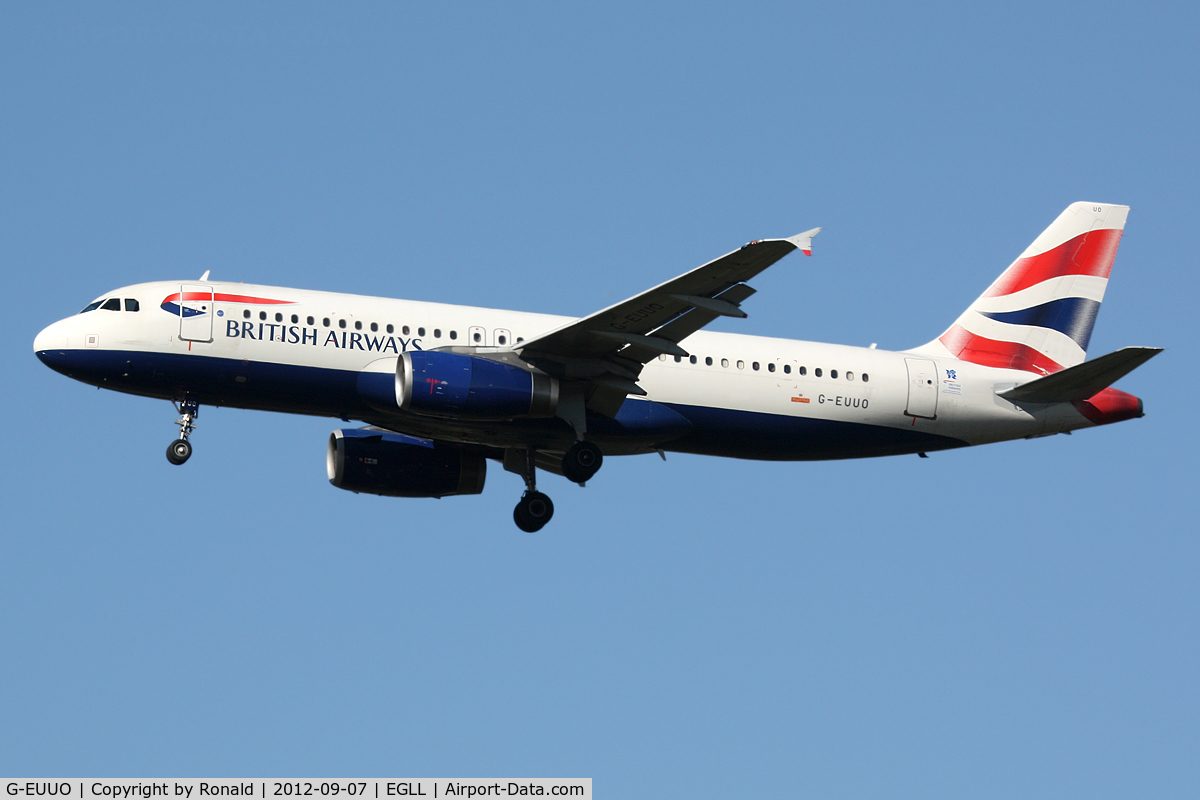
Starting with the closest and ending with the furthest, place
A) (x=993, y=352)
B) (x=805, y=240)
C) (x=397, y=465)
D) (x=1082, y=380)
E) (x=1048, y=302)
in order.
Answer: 1. (x=805, y=240)
2. (x=1082, y=380)
3. (x=397, y=465)
4. (x=993, y=352)
5. (x=1048, y=302)

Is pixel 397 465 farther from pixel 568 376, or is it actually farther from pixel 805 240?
pixel 805 240

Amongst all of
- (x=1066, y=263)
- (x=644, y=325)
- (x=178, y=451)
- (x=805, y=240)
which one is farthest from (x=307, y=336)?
(x=1066, y=263)

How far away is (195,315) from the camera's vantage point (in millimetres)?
30641

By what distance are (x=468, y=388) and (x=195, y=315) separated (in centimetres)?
595

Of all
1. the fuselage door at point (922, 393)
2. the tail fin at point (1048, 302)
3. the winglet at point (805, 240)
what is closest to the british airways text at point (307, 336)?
the winglet at point (805, 240)

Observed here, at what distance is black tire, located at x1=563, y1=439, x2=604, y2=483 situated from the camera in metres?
31.8

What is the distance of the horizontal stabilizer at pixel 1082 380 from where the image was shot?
102ft

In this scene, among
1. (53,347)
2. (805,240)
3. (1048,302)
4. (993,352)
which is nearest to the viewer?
(805,240)

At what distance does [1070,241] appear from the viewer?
3747 centimetres

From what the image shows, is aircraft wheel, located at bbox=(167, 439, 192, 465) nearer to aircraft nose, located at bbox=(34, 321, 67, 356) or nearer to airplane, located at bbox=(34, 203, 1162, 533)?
airplane, located at bbox=(34, 203, 1162, 533)

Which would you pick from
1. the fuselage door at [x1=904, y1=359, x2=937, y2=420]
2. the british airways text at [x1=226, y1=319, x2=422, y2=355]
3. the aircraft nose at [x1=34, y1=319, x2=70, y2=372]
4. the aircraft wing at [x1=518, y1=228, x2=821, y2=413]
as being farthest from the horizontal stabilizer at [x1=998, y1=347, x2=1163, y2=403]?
the aircraft nose at [x1=34, y1=319, x2=70, y2=372]

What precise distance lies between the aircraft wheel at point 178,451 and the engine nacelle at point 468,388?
5000 millimetres

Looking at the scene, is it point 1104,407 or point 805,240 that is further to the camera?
point 1104,407

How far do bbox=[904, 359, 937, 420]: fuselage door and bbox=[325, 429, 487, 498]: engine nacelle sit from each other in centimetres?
1010
